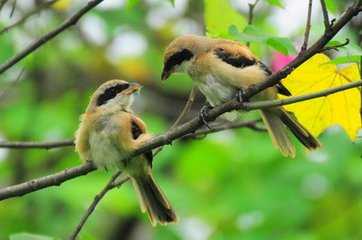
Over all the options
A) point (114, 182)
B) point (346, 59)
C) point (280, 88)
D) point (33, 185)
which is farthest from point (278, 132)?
point (33, 185)

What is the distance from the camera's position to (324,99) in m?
3.79

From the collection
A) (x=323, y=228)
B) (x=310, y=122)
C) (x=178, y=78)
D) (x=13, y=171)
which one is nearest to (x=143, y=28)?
(x=178, y=78)

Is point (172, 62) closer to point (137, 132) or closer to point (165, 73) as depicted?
point (165, 73)

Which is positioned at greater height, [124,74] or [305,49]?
[124,74]

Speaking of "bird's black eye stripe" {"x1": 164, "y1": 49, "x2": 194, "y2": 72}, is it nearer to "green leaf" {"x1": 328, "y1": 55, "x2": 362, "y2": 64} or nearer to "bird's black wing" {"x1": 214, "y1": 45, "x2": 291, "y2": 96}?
"bird's black wing" {"x1": 214, "y1": 45, "x2": 291, "y2": 96}

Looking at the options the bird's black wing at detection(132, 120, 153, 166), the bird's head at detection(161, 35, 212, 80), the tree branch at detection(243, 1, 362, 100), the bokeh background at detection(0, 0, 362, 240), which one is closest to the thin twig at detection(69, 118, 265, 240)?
the bird's black wing at detection(132, 120, 153, 166)

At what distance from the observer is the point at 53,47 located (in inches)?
333

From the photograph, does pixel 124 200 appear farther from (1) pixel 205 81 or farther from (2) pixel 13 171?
(1) pixel 205 81

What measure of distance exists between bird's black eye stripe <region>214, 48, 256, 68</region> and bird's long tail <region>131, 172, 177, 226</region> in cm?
72

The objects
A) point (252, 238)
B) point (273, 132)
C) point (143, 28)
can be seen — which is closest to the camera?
point (273, 132)

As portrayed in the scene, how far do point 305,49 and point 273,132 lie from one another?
1331 millimetres

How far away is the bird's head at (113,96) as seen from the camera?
4613 millimetres

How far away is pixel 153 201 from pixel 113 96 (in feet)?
1.88

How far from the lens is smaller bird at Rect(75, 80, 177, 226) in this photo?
4.41m
